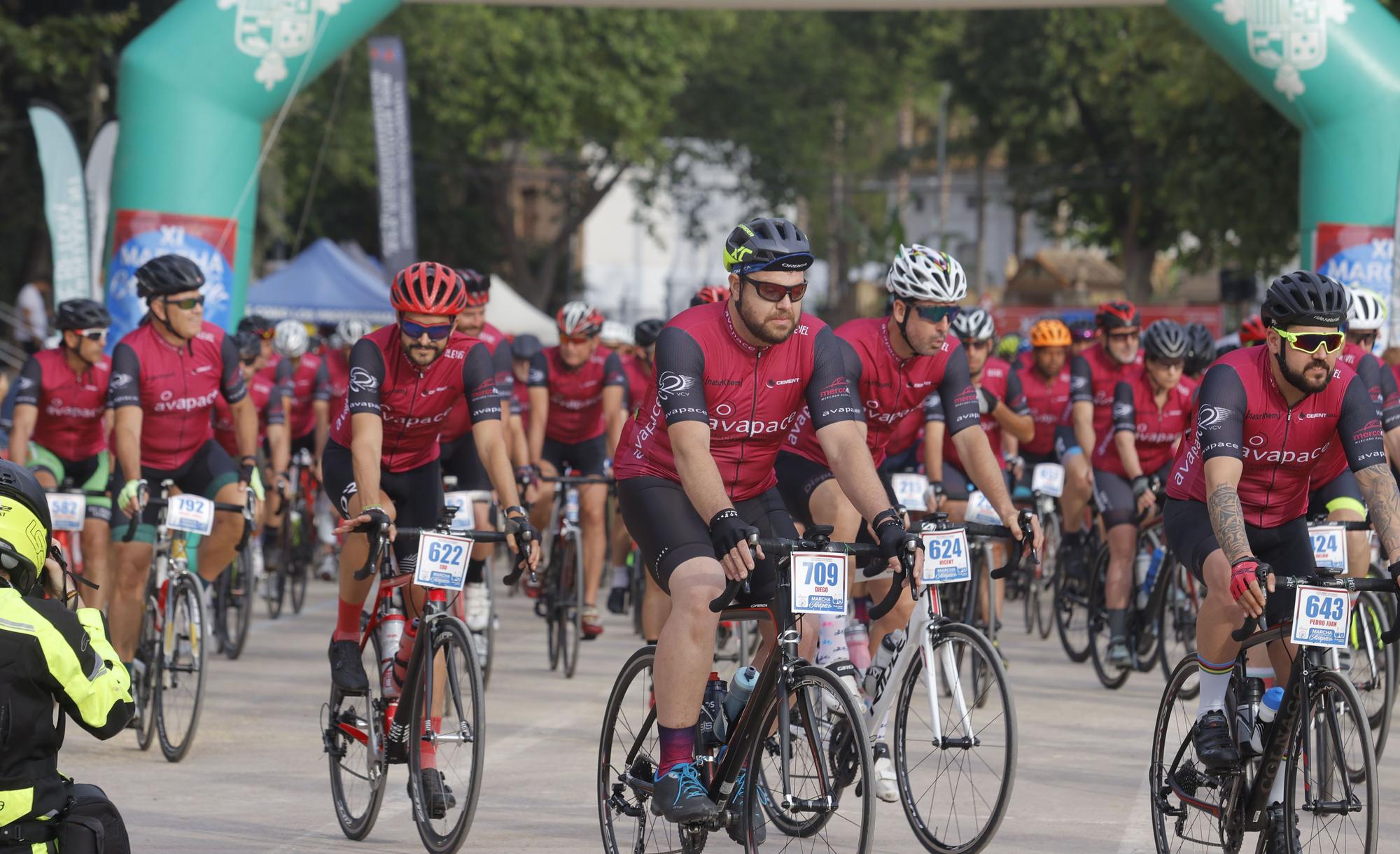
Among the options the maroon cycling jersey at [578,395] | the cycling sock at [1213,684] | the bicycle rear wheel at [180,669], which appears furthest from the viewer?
the maroon cycling jersey at [578,395]

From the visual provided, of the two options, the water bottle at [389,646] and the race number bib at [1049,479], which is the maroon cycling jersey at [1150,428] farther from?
the water bottle at [389,646]

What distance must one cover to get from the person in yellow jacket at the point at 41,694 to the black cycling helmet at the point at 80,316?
662 centimetres

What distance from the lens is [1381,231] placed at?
15805mm

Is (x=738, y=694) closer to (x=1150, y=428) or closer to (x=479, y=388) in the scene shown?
(x=479, y=388)

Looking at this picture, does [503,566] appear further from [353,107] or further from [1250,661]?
[353,107]

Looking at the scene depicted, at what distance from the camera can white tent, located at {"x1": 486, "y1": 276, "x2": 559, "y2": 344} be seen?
34.5 meters

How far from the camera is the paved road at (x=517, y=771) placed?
277 inches

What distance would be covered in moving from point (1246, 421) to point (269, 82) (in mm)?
11807

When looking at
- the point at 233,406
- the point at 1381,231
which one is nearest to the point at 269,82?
the point at 233,406

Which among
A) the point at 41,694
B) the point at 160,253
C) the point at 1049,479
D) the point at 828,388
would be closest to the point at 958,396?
the point at 828,388

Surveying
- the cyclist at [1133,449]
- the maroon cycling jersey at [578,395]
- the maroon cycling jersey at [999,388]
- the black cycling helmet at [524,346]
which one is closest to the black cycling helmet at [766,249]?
the cyclist at [1133,449]

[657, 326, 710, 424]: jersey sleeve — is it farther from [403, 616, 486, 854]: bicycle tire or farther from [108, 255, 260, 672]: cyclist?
[108, 255, 260, 672]: cyclist

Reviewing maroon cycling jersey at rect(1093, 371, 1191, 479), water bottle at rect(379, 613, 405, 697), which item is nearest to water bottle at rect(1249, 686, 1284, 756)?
water bottle at rect(379, 613, 405, 697)

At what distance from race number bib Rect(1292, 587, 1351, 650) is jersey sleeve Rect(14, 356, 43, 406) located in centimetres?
748
